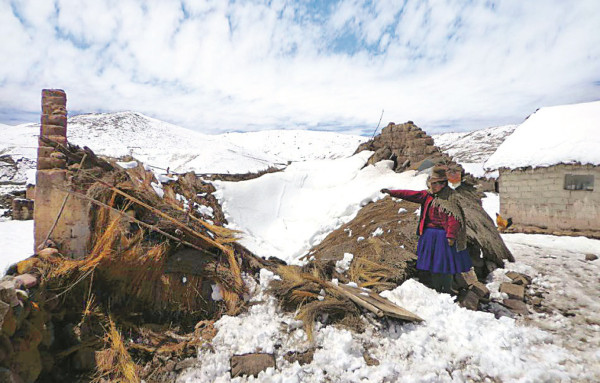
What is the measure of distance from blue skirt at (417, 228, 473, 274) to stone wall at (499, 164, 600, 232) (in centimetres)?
706

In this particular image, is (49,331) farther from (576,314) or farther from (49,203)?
(576,314)

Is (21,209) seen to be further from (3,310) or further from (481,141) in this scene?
(481,141)

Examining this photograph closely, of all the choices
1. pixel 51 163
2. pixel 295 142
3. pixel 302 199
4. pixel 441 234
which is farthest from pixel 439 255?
pixel 295 142

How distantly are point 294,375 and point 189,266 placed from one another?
157 centimetres

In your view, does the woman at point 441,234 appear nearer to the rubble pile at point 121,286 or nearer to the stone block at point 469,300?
the stone block at point 469,300

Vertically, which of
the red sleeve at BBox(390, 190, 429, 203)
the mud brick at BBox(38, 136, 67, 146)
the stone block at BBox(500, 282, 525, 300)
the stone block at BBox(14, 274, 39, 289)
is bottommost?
the stone block at BBox(500, 282, 525, 300)

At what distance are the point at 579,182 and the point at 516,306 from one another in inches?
271

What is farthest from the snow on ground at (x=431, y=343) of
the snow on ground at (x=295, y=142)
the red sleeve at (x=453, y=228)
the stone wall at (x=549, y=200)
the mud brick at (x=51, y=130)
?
the snow on ground at (x=295, y=142)

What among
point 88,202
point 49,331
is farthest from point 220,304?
point 88,202

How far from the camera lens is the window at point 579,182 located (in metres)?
7.83

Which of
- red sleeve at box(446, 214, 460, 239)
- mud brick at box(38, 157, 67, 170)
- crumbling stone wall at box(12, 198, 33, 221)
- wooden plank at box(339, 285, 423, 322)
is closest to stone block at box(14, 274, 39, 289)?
mud brick at box(38, 157, 67, 170)

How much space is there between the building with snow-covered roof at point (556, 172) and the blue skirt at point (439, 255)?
7068 mm

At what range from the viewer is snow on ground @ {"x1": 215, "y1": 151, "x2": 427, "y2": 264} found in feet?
23.4

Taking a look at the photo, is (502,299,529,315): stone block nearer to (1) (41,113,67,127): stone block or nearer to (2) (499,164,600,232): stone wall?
(1) (41,113,67,127): stone block
